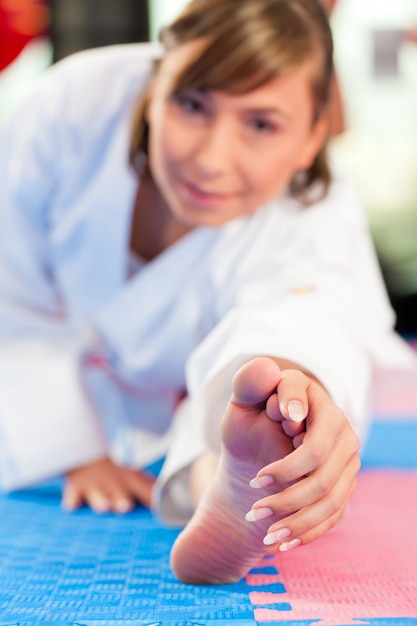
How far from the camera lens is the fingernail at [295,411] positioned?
0.65m

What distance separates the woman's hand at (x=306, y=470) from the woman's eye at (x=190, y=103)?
0.49 m

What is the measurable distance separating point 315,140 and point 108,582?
2.28 feet

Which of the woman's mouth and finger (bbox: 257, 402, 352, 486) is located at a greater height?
finger (bbox: 257, 402, 352, 486)

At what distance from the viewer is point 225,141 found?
1.04 meters

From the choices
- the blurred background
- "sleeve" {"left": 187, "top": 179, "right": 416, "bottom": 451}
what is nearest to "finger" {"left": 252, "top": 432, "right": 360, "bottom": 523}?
"sleeve" {"left": 187, "top": 179, "right": 416, "bottom": 451}

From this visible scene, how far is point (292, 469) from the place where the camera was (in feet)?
2.11

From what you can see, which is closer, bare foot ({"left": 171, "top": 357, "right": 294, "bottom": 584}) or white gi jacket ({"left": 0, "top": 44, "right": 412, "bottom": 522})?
bare foot ({"left": 171, "top": 357, "right": 294, "bottom": 584})

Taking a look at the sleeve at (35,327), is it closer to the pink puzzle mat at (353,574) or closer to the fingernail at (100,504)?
the fingernail at (100,504)

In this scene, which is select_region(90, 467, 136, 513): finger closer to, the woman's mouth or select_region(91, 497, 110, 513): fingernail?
select_region(91, 497, 110, 513): fingernail

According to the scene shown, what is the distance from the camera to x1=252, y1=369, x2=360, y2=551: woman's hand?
0.64 m

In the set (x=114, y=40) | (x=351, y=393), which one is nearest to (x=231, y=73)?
(x=351, y=393)

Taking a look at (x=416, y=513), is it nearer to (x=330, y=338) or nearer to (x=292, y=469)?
(x=330, y=338)

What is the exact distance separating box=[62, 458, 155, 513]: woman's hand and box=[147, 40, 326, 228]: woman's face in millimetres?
358

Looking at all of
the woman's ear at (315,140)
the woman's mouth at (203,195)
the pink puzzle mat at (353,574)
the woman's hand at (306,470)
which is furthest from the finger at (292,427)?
the woman's ear at (315,140)
